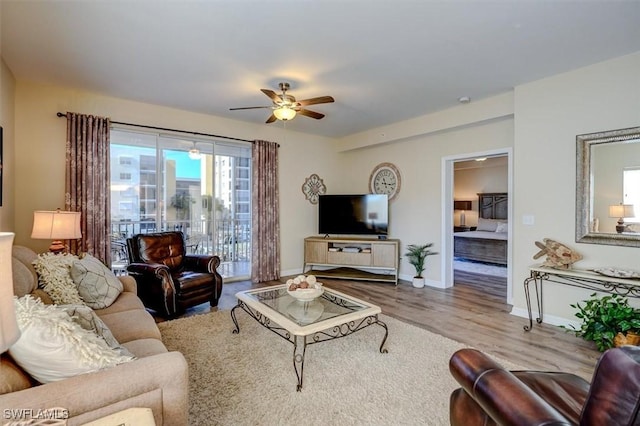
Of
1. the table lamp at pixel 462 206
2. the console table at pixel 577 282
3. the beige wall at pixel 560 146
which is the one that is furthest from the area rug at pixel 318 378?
the table lamp at pixel 462 206

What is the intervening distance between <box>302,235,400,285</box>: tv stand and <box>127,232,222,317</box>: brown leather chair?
2.18 metres

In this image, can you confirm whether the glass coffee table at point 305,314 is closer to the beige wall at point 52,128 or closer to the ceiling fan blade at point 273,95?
the ceiling fan blade at point 273,95

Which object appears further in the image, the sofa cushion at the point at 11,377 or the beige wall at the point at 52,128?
the beige wall at the point at 52,128

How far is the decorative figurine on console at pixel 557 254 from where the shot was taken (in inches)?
127

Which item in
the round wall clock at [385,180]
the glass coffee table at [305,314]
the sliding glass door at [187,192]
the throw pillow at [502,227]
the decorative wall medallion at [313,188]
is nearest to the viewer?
the glass coffee table at [305,314]

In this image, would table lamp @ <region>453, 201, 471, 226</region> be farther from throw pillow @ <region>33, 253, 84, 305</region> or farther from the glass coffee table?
throw pillow @ <region>33, 253, 84, 305</region>

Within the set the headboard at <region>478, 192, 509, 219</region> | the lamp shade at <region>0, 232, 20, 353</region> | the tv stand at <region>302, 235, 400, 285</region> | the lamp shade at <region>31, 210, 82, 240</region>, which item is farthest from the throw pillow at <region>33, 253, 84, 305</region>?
the headboard at <region>478, 192, 509, 219</region>

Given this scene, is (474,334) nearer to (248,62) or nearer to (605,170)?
(605,170)

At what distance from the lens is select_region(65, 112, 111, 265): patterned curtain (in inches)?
150

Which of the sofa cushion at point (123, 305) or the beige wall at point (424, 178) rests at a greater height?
the beige wall at point (424, 178)

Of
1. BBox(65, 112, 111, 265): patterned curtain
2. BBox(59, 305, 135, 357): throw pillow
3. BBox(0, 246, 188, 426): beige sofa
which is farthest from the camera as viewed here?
BBox(65, 112, 111, 265): patterned curtain

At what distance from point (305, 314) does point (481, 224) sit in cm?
783

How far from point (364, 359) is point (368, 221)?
132 inches

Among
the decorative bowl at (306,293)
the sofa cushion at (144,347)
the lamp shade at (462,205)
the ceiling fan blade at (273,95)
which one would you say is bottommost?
the sofa cushion at (144,347)
